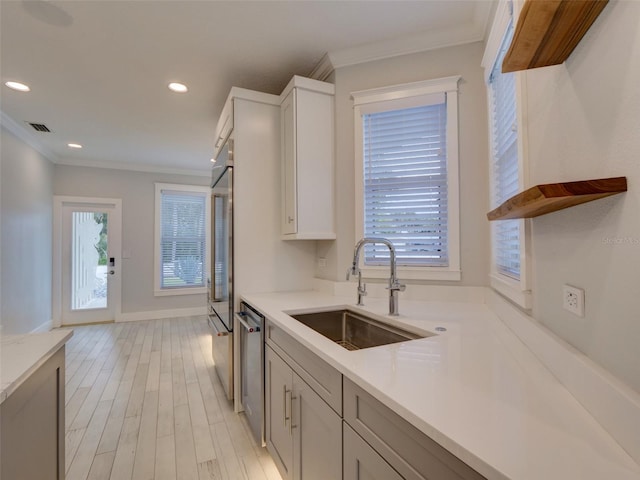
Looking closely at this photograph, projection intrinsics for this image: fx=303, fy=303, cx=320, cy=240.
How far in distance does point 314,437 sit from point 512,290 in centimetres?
104

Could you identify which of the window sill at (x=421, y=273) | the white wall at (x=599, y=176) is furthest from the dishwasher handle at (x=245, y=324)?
the white wall at (x=599, y=176)

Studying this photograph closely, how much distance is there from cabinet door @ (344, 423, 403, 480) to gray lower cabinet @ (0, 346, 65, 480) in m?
0.97

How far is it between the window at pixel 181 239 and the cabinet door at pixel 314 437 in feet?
15.5

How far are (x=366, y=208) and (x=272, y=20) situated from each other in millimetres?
1389

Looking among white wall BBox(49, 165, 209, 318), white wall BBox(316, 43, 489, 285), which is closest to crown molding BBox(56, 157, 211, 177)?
white wall BBox(49, 165, 209, 318)

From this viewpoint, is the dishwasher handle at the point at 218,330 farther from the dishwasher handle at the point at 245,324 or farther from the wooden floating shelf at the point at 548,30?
the wooden floating shelf at the point at 548,30

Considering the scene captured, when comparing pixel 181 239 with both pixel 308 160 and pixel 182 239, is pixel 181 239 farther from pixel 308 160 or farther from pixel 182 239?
pixel 308 160

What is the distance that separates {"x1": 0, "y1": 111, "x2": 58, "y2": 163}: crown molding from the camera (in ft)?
11.0

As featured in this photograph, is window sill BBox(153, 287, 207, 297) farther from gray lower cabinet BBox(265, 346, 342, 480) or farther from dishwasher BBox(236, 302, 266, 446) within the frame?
gray lower cabinet BBox(265, 346, 342, 480)

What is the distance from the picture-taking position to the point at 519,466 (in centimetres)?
52

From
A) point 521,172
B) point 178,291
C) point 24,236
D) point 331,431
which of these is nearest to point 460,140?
point 521,172

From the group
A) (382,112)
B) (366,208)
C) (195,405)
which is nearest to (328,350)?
(366,208)

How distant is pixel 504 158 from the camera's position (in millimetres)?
1617

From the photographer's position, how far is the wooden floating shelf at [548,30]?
2.30 feet
